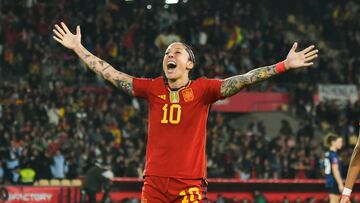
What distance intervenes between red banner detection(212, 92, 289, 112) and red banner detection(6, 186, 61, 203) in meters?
9.70

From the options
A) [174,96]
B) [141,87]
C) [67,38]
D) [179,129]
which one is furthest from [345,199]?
[67,38]

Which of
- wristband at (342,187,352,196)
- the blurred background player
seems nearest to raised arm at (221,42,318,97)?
wristband at (342,187,352,196)

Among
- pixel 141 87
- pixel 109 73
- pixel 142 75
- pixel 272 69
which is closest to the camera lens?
pixel 272 69

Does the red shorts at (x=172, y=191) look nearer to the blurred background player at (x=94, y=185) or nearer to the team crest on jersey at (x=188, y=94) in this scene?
the team crest on jersey at (x=188, y=94)

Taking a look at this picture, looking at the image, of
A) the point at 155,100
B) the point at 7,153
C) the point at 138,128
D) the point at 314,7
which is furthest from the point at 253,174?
the point at 155,100

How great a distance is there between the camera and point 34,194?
17062mm

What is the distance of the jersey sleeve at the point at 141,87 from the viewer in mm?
7309

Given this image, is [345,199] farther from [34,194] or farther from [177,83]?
[34,194]

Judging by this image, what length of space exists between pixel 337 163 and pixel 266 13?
51.9 feet

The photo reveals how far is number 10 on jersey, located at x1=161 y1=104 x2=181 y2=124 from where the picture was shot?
7074 millimetres

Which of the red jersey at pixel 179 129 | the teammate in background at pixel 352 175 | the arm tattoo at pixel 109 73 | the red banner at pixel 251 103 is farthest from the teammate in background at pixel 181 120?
the red banner at pixel 251 103

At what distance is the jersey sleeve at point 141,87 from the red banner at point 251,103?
18.7m

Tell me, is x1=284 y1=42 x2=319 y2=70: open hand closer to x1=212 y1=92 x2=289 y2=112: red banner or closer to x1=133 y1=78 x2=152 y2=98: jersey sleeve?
x1=133 y1=78 x2=152 y2=98: jersey sleeve

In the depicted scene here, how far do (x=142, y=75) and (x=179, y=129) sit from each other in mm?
18121
